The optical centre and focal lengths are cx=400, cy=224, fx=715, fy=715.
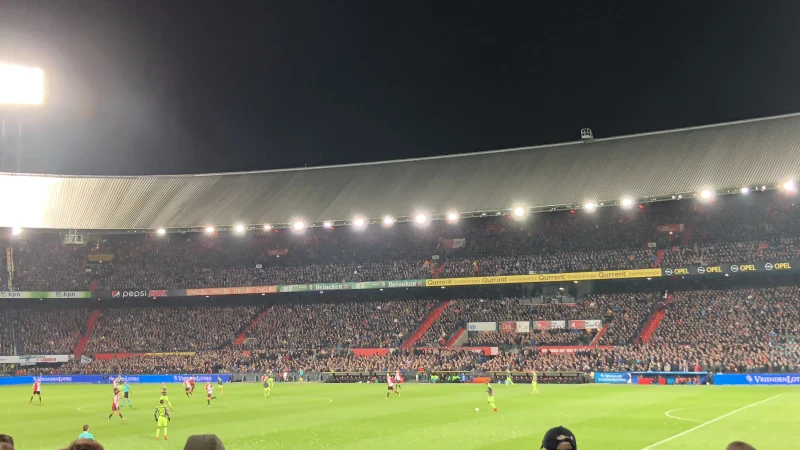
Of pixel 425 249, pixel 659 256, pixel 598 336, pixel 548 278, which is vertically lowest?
pixel 598 336

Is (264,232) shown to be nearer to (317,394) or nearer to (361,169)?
(361,169)

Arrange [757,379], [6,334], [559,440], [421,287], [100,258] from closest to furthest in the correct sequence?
[559,440]
[757,379]
[421,287]
[6,334]
[100,258]

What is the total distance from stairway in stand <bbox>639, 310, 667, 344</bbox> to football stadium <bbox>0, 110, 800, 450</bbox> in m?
0.24

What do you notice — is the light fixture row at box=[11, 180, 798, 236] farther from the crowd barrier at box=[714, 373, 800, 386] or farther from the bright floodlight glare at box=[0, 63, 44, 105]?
the bright floodlight glare at box=[0, 63, 44, 105]

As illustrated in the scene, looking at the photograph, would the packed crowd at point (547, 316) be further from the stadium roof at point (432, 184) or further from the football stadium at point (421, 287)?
the stadium roof at point (432, 184)

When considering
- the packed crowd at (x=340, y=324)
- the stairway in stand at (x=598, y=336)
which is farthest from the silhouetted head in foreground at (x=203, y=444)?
the packed crowd at (x=340, y=324)

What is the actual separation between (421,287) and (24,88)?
4001 centimetres

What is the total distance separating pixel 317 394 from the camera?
48375 millimetres

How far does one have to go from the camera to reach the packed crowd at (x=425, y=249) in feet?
200

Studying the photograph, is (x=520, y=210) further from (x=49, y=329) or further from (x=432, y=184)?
(x=49, y=329)

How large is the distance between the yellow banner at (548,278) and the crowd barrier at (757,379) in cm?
1297

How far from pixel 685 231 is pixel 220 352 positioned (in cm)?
4551

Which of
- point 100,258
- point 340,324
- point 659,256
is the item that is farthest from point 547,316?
point 100,258

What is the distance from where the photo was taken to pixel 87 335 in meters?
77.4
